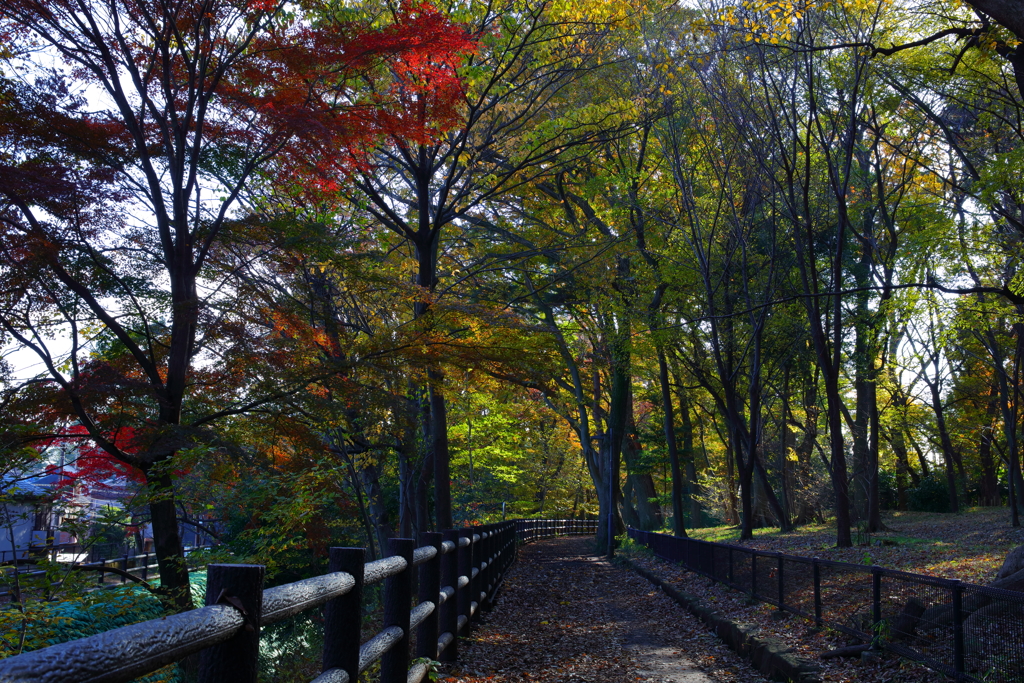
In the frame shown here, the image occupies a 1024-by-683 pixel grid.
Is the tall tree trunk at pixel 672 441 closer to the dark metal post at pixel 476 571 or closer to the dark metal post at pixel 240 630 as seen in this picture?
the dark metal post at pixel 476 571

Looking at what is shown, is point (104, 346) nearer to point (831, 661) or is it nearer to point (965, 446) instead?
point (831, 661)

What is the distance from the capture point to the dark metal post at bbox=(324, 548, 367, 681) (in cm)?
315

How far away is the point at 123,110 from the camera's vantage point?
9180mm

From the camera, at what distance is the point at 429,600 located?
235 inches

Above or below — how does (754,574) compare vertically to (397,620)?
below

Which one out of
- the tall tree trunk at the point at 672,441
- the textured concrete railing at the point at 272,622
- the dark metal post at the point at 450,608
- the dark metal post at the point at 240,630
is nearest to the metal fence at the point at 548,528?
the tall tree trunk at the point at 672,441

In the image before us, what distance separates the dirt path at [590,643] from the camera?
7.22m

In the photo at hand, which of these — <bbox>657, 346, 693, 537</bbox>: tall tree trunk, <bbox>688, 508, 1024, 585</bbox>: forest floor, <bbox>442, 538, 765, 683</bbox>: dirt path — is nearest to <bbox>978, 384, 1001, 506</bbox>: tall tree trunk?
<bbox>688, 508, 1024, 585</bbox>: forest floor

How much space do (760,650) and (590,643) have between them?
8.09 feet

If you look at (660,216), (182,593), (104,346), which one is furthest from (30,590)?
(660,216)

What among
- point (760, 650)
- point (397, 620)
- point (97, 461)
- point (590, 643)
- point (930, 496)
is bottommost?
point (590, 643)

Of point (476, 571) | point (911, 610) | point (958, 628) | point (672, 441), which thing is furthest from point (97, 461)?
point (672, 441)

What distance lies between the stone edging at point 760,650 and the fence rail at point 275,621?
2909 millimetres

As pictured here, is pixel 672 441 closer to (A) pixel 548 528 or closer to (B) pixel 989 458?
(B) pixel 989 458
